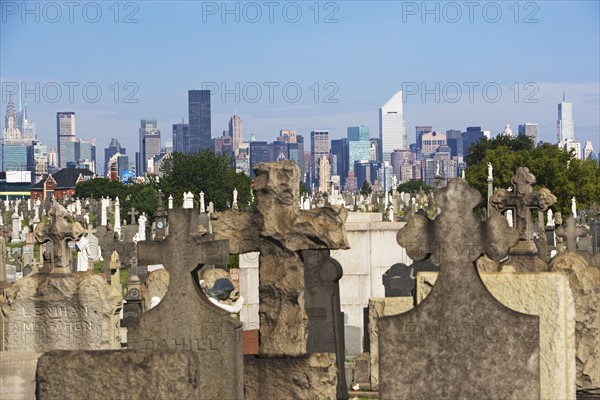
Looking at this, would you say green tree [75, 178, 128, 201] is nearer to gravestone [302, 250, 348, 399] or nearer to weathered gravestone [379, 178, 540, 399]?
gravestone [302, 250, 348, 399]

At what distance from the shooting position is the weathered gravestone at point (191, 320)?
9.73 m

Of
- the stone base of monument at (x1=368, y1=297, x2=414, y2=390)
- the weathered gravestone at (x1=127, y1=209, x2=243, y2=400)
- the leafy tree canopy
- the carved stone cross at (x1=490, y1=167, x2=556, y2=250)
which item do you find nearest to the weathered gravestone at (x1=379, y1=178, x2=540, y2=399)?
the weathered gravestone at (x1=127, y1=209, x2=243, y2=400)

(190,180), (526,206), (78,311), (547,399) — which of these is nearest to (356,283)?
(526,206)

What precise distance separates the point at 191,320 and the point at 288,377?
3.95 ft

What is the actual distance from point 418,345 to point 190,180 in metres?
71.1

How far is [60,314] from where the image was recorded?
13.3m

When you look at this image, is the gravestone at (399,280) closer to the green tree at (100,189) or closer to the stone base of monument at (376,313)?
the stone base of monument at (376,313)

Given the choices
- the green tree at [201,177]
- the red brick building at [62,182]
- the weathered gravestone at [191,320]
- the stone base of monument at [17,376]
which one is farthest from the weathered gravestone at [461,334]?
the red brick building at [62,182]

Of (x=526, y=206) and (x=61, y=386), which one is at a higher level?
(x=526, y=206)

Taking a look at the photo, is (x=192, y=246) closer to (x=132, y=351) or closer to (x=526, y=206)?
(x=132, y=351)

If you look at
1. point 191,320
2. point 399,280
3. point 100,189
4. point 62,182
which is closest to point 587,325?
point 191,320

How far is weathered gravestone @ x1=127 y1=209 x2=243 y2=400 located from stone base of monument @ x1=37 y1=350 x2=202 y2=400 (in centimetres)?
139

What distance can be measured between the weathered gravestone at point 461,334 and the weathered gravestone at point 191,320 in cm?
176

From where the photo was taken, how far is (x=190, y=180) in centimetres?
7900
